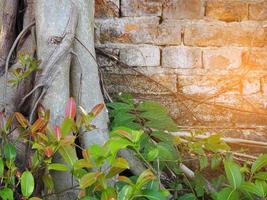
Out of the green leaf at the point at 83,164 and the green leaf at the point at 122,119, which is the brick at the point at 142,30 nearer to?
the green leaf at the point at 122,119

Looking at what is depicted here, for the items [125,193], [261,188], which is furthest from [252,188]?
[125,193]

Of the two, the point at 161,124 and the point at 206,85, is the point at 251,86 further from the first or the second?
the point at 161,124

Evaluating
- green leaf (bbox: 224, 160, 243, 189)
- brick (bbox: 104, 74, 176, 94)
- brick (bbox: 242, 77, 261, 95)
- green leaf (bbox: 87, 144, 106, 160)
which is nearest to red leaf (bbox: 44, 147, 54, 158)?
green leaf (bbox: 87, 144, 106, 160)

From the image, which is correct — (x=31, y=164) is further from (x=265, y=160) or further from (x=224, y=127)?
(x=224, y=127)

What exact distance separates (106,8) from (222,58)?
59cm

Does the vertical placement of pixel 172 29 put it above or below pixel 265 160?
above

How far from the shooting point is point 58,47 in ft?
5.33

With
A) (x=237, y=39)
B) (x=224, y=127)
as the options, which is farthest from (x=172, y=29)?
(x=224, y=127)

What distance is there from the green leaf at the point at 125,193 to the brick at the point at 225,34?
39.5 inches

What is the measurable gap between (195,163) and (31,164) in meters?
0.83

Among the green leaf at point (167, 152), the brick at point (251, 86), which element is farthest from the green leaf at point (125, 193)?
the brick at point (251, 86)

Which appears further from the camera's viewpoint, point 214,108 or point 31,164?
point 214,108

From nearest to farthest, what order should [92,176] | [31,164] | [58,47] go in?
[92,176], [31,164], [58,47]

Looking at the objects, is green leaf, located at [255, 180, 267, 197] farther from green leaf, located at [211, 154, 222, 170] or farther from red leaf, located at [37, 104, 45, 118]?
red leaf, located at [37, 104, 45, 118]
